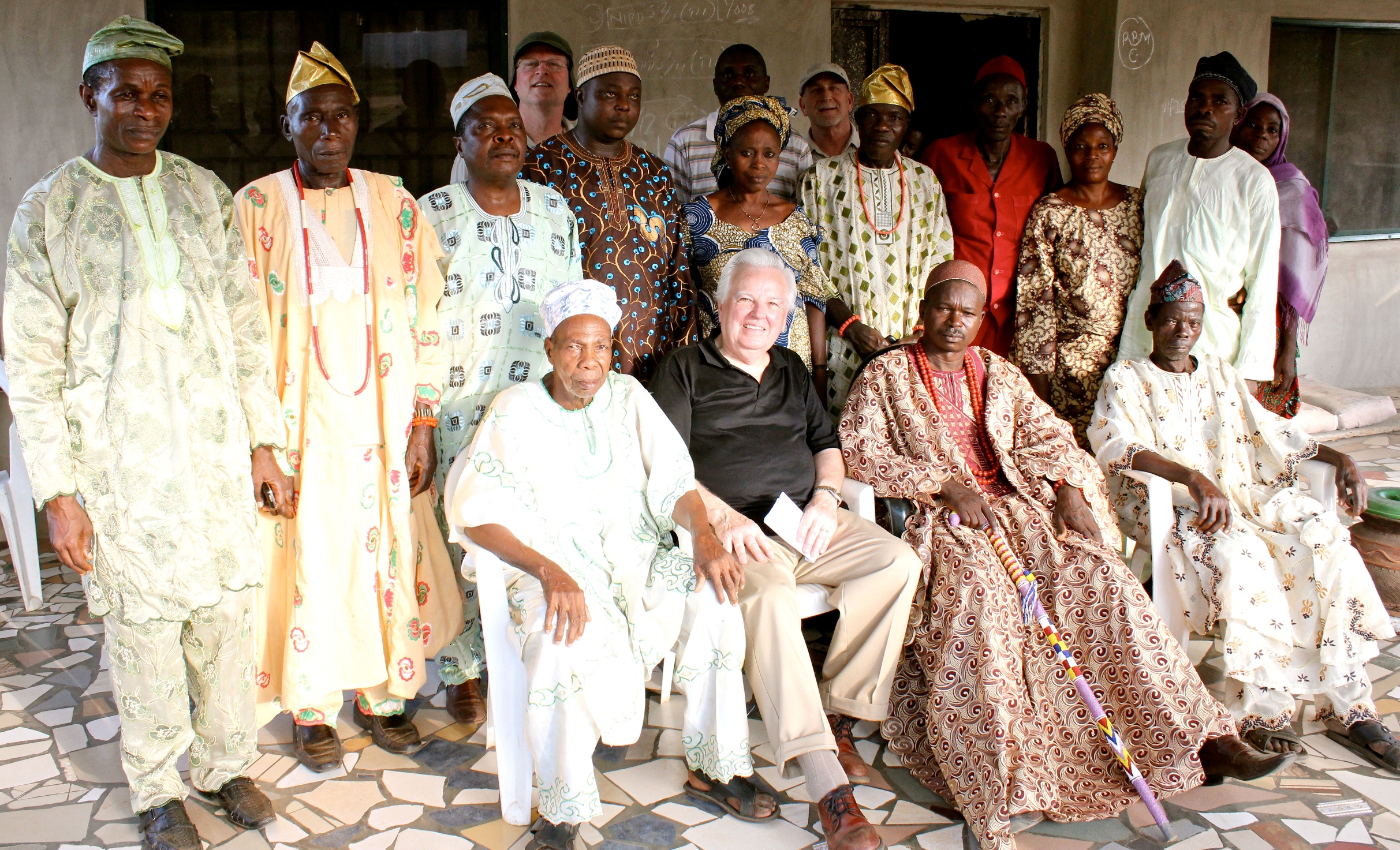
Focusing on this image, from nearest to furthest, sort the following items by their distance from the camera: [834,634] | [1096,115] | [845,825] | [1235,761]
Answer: [845,825], [1235,761], [834,634], [1096,115]

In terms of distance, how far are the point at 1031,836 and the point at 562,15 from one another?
4.84 metres

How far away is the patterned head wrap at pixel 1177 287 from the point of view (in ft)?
11.6

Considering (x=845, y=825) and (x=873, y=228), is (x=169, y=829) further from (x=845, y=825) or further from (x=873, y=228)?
(x=873, y=228)

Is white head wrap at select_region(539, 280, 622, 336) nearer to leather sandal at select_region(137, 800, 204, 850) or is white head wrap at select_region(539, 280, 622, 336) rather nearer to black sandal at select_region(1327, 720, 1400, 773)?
leather sandal at select_region(137, 800, 204, 850)

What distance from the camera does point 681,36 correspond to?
587 centimetres

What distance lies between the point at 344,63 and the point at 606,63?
9.56 ft

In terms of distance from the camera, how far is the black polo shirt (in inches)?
129

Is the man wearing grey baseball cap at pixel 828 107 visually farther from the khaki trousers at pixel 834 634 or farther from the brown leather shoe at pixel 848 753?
the brown leather shoe at pixel 848 753

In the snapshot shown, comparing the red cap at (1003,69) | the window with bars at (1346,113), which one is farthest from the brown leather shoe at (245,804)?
the window with bars at (1346,113)

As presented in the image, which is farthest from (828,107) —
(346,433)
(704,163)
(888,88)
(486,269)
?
(346,433)

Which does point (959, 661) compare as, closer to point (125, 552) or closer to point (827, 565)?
point (827, 565)

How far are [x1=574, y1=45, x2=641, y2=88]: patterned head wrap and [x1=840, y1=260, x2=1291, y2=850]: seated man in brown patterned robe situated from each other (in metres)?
1.29

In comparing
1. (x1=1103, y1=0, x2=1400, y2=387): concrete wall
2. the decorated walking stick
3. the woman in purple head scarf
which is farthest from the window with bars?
the decorated walking stick

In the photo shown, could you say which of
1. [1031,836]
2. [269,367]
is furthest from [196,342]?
[1031,836]
